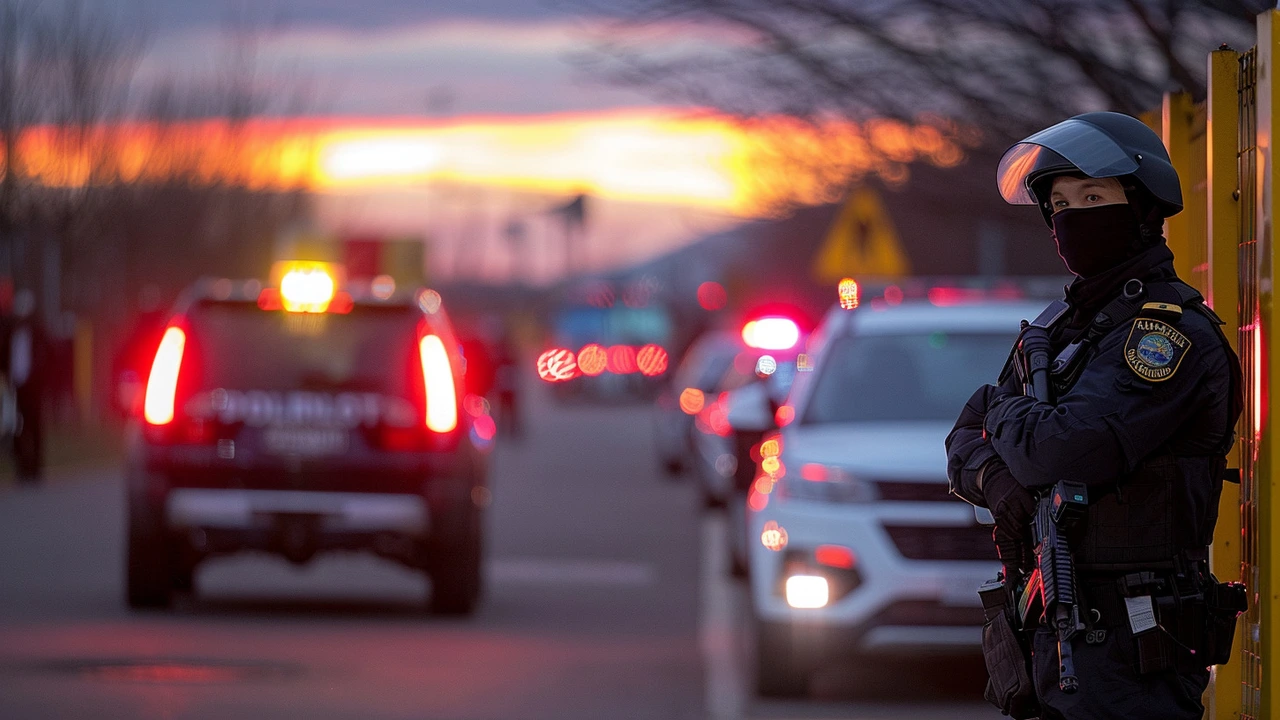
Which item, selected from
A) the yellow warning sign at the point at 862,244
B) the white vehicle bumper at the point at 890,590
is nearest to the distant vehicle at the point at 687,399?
the yellow warning sign at the point at 862,244

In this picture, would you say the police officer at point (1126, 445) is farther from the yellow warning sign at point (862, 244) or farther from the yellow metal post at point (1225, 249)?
the yellow warning sign at point (862, 244)

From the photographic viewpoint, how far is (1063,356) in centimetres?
452

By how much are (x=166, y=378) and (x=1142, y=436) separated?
898 cm

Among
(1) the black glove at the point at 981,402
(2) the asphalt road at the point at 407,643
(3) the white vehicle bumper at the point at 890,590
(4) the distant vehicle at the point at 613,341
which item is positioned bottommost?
(2) the asphalt road at the point at 407,643

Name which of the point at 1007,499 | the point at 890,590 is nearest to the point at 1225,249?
the point at 1007,499

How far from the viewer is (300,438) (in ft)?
40.6

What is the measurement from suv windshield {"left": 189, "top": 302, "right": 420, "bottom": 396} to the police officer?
8263 mm

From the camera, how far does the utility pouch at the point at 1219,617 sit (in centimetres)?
437

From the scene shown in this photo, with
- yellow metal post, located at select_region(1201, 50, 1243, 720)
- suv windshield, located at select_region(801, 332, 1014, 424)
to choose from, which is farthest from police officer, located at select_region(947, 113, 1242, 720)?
suv windshield, located at select_region(801, 332, 1014, 424)

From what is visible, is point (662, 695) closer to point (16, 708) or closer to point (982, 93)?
point (16, 708)

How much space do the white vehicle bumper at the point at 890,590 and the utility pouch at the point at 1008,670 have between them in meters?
4.74

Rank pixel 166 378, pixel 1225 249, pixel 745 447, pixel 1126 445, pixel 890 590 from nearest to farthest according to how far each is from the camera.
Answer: pixel 1126 445
pixel 1225 249
pixel 890 590
pixel 166 378
pixel 745 447

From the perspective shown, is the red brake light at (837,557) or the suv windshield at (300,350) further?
the suv windshield at (300,350)

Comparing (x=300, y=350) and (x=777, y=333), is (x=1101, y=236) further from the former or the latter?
(x=777, y=333)
